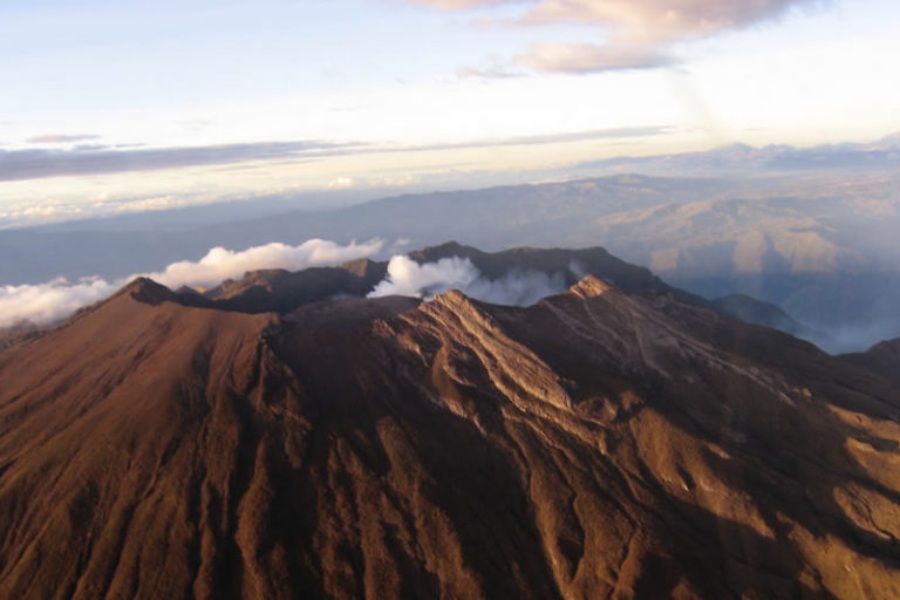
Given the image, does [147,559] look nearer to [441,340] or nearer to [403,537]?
[403,537]

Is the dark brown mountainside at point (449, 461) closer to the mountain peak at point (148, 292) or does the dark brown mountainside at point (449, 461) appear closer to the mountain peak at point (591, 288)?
the mountain peak at point (591, 288)

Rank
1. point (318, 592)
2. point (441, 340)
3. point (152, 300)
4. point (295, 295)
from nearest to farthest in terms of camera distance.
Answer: point (318, 592)
point (441, 340)
point (152, 300)
point (295, 295)

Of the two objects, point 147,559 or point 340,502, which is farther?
point 340,502

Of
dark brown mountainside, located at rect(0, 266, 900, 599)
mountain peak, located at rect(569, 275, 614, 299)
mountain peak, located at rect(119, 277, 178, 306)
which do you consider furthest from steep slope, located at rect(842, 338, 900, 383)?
mountain peak, located at rect(119, 277, 178, 306)

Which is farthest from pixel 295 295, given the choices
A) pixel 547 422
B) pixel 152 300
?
pixel 547 422

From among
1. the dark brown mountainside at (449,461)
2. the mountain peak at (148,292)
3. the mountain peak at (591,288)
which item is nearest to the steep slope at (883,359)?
the dark brown mountainside at (449,461)

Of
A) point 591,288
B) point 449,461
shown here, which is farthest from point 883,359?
point 449,461

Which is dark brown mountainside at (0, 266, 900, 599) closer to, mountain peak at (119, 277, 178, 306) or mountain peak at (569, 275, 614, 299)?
mountain peak at (569, 275, 614, 299)

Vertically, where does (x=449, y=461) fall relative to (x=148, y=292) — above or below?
below

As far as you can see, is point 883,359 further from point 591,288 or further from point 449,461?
point 449,461
